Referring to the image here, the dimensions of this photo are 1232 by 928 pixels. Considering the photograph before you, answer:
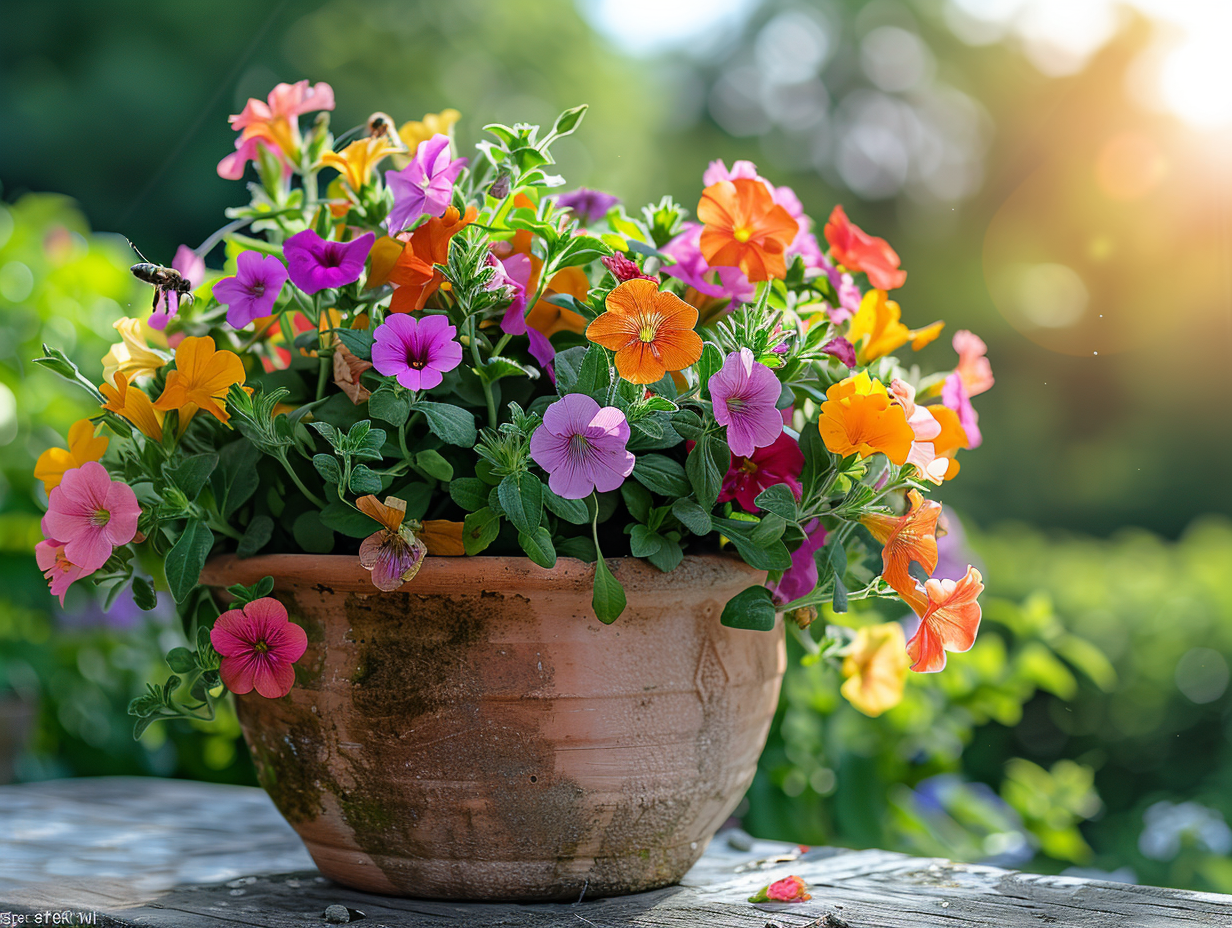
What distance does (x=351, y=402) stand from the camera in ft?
2.48

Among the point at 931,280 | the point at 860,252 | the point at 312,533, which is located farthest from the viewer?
the point at 931,280

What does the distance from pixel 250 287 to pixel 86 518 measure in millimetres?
223

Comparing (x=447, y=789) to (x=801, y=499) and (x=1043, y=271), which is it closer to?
(x=801, y=499)

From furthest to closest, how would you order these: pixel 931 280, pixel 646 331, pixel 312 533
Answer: pixel 931 280
pixel 312 533
pixel 646 331

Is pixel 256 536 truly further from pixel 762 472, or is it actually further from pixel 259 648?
pixel 762 472

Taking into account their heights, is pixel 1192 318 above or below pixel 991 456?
above

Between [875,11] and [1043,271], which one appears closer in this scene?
[1043,271]

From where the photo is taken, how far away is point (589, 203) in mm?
902

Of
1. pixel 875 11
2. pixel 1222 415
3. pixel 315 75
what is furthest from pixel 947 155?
pixel 315 75

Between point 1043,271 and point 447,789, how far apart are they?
10.5m

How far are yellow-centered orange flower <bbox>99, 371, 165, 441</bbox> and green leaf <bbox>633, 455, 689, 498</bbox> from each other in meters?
0.40

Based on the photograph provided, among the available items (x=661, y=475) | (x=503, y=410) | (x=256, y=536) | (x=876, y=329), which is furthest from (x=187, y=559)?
(x=876, y=329)

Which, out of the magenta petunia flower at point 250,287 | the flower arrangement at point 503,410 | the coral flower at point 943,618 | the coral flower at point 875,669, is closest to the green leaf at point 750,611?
the flower arrangement at point 503,410

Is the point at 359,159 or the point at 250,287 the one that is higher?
the point at 359,159
